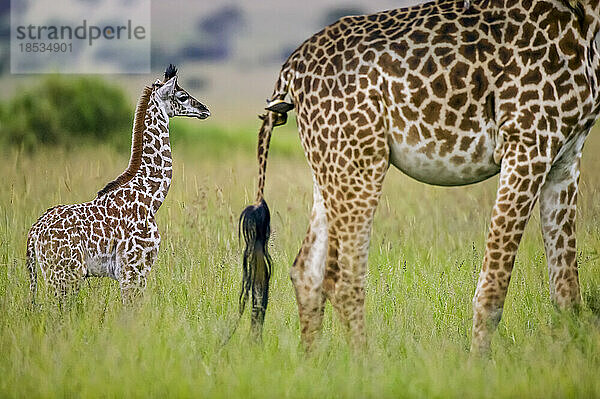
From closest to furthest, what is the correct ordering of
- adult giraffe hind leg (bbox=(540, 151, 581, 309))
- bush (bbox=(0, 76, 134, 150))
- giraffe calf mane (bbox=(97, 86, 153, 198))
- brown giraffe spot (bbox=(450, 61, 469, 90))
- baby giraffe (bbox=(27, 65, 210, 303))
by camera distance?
1. brown giraffe spot (bbox=(450, 61, 469, 90))
2. adult giraffe hind leg (bbox=(540, 151, 581, 309))
3. baby giraffe (bbox=(27, 65, 210, 303))
4. giraffe calf mane (bbox=(97, 86, 153, 198))
5. bush (bbox=(0, 76, 134, 150))

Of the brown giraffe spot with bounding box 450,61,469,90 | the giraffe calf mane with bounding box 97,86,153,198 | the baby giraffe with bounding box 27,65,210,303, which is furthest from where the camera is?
the giraffe calf mane with bounding box 97,86,153,198

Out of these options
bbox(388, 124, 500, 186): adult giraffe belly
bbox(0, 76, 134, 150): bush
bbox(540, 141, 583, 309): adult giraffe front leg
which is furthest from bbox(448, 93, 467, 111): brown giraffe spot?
bbox(0, 76, 134, 150): bush

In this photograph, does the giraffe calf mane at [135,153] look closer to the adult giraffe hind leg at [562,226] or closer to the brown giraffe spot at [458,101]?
the brown giraffe spot at [458,101]

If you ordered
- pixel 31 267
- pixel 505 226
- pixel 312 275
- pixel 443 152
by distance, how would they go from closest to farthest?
1. pixel 505 226
2. pixel 443 152
3. pixel 312 275
4. pixel 31 267

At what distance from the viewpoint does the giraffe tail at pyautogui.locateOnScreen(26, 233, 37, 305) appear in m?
5.97

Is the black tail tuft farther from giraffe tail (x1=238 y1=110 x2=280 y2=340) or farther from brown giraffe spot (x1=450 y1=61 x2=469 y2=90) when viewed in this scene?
brown giraffe spot (x1=450 y1=61 x2=469 y2=90)

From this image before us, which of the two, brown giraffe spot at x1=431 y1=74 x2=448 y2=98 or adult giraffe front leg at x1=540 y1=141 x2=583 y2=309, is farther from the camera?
adult giraffe front leg at x1=540 y1=141 x2=583 y2=309

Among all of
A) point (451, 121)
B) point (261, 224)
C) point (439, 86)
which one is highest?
point (439, 86)

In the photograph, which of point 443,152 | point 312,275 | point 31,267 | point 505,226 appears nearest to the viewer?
point 505,226

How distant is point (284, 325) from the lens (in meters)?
5.92

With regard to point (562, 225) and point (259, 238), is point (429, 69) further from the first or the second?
point (259, 238)

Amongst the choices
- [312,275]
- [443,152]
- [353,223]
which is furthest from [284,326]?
[443,152]

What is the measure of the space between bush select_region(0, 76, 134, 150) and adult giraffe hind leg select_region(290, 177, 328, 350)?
845 cm

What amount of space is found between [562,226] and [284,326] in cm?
197
